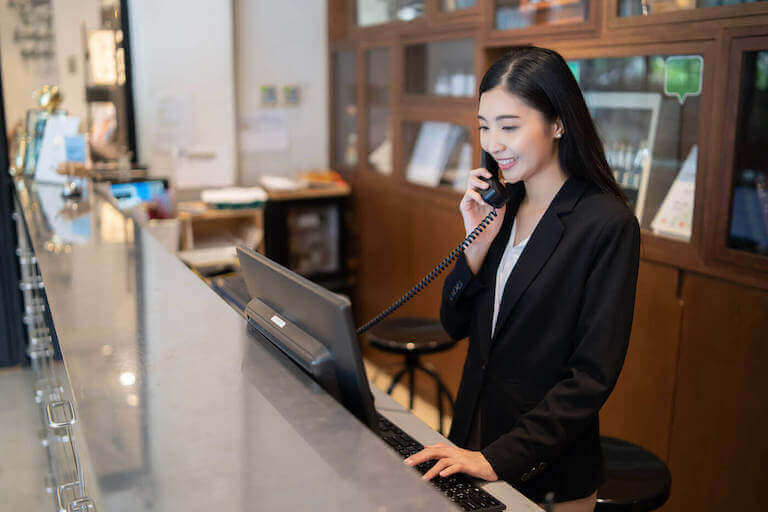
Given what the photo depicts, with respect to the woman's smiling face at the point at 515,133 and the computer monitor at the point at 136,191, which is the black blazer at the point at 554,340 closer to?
the woman's smiling face at the point at 515,133

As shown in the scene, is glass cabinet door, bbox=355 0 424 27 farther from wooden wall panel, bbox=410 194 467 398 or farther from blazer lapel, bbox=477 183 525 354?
blazer lapel, bbox=477 183 525 354

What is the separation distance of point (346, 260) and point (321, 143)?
0.84 metres

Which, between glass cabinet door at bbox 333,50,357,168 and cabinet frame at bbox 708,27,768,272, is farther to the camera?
glass cabinet door at bbox 333,50,357,168

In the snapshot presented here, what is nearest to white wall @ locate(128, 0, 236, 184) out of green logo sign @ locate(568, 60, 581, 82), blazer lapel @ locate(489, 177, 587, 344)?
green logo sign @ locate(568, 60, 581, 82)

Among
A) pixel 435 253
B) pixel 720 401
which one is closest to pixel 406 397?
pixel 435 253

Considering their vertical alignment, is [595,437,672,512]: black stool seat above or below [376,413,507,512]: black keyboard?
below

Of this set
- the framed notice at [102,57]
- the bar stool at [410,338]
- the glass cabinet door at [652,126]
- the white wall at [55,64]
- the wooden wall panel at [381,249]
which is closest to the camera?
the glass cabinet door at [652,126]

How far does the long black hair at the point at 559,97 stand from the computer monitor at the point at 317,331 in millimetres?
670

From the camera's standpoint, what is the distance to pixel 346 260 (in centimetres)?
468

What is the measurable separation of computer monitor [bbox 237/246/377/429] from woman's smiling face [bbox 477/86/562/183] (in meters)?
0.62

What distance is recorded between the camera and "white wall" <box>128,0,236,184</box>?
4.28m

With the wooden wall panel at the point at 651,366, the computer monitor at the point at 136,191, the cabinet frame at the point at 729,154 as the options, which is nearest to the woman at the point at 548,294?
the cabinet frame at the point at 729,154

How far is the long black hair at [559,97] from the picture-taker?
1.46m

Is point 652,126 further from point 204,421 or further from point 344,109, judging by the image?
point 344,109
